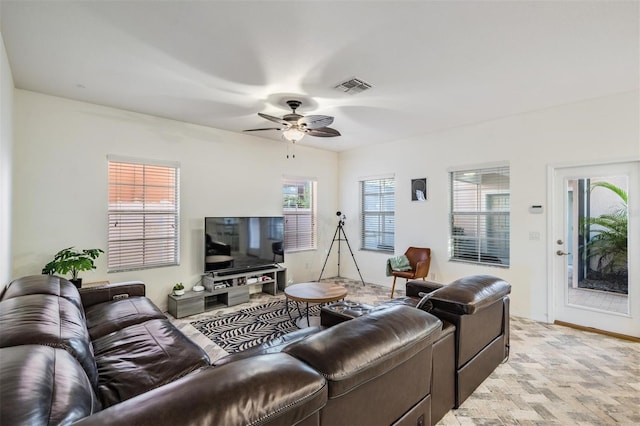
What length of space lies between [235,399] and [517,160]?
461 cm

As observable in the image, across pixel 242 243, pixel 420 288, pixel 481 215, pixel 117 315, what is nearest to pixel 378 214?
pixel 481 215

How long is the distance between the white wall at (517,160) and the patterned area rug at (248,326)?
2328mm

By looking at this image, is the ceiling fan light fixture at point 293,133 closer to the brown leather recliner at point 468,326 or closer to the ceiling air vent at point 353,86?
the ceiling air vent at point 353,86

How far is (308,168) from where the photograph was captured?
20.1 ft

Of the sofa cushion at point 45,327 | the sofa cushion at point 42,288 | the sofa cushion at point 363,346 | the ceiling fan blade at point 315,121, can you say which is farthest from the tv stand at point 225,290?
the sofa cushion at point 363,346

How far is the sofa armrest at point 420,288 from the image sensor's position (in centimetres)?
319

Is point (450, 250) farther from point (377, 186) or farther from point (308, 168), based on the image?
point (308, 168)

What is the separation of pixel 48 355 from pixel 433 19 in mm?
2860

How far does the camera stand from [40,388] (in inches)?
38.1

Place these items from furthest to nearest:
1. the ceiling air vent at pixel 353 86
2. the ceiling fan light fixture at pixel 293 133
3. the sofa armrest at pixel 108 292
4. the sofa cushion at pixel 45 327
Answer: the ceiling fan light fixture at pixel 293 133, the ceiling air vent at pixel 353 86, the sofa armrest at pixel 108 292, the sofa cushion at pixel 45 327

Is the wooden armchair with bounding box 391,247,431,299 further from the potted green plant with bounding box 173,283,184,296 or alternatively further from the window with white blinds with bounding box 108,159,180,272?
the window with white blinds with bounding box 108,159,180,272

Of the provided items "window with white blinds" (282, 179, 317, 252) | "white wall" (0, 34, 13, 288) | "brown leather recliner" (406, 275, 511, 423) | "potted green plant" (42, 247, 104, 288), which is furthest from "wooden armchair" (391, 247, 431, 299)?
"white wall" (0, 34, 13, 288)

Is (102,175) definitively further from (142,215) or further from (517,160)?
(517,160)

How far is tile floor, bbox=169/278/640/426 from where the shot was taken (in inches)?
83.2
